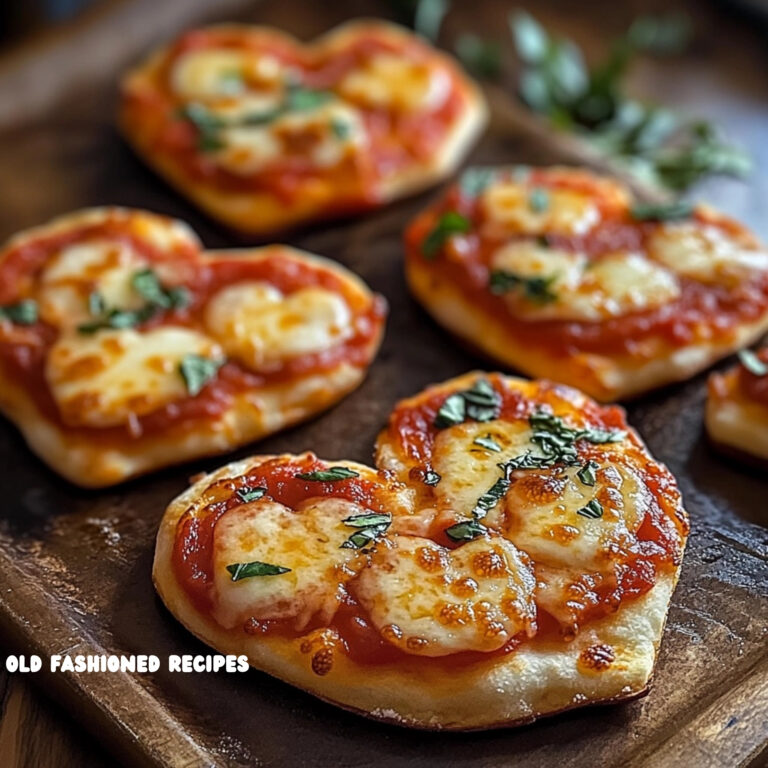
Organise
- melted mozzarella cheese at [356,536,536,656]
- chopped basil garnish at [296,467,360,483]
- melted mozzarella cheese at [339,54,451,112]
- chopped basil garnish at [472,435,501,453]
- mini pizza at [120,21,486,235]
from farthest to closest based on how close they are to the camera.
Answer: melted mozzarella cheese at [339,54,451,112] → mini pizza at [120,21,486,235] → chopped basil garnish at [472,435,501,453] → chopped basil garnish at [296,467,360,483] → melted mozzarella cheese at [356,536,536,656]

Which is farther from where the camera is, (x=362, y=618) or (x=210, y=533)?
(x=210, y=533)

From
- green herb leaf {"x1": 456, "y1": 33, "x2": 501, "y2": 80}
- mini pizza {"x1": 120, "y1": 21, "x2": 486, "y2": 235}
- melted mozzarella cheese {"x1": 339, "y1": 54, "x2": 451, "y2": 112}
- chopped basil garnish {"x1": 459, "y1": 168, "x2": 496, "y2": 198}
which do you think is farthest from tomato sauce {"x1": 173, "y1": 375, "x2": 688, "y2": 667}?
green herb leaf {"x1": 456, "y1": 33, "x2": 501, "y2": 80}

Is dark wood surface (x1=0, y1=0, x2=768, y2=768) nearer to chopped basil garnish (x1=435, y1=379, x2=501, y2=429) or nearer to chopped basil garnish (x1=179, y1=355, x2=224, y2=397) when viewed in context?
→ chopped basil garnish (x1=179, y1=355, x2=224, y2=397)

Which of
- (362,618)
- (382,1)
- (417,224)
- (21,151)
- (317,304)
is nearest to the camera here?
(362,618)

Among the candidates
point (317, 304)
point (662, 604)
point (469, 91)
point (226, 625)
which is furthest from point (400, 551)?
point (469, 91)

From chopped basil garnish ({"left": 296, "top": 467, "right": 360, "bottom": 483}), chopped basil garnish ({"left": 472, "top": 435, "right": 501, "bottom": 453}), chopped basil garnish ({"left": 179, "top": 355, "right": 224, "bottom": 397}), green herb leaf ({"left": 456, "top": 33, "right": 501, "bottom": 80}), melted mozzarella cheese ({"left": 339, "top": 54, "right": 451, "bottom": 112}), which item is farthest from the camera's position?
green herb leaf ({"left": 456, "top": 33, "right": 501, "bottom": 80})

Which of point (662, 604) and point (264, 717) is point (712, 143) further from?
point (264, 717)

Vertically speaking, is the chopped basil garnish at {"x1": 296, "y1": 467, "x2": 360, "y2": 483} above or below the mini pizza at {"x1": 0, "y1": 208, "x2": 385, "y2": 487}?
above
